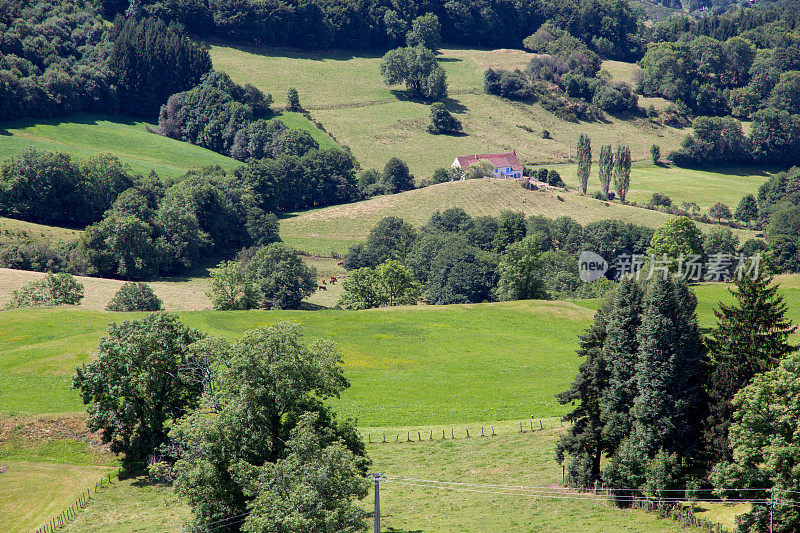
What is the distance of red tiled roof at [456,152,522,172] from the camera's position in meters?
190

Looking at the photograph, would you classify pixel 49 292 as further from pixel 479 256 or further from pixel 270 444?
pixel 270 444

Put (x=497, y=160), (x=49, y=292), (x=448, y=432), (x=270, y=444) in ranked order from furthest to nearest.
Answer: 1. (x=497, y=160)
2. (x=49, y=292)
3. (x=448, y=432)
4. (x=270, y=444)

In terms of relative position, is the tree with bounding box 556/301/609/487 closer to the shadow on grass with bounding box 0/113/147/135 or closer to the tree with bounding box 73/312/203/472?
the tree with bounding box 73/312/203/472

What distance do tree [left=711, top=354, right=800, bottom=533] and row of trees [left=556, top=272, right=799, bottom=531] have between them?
79 mm

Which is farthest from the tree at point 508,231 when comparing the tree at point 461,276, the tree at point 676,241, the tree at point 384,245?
the tree at point 676,241

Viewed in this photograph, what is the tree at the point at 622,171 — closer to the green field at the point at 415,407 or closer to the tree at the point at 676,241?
the tree at the point at 676,241

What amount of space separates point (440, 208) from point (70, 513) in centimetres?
12526

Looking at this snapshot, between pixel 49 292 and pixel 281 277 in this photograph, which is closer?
pixel 49 292

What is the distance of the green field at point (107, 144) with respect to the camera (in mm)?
173000

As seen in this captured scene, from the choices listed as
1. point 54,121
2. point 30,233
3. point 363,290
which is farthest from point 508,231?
point 54,121

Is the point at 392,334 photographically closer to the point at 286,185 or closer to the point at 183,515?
the point at 183,515

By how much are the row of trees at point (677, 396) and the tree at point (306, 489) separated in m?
17.8

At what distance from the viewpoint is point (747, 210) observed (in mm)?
172875

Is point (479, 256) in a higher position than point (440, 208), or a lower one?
lower
